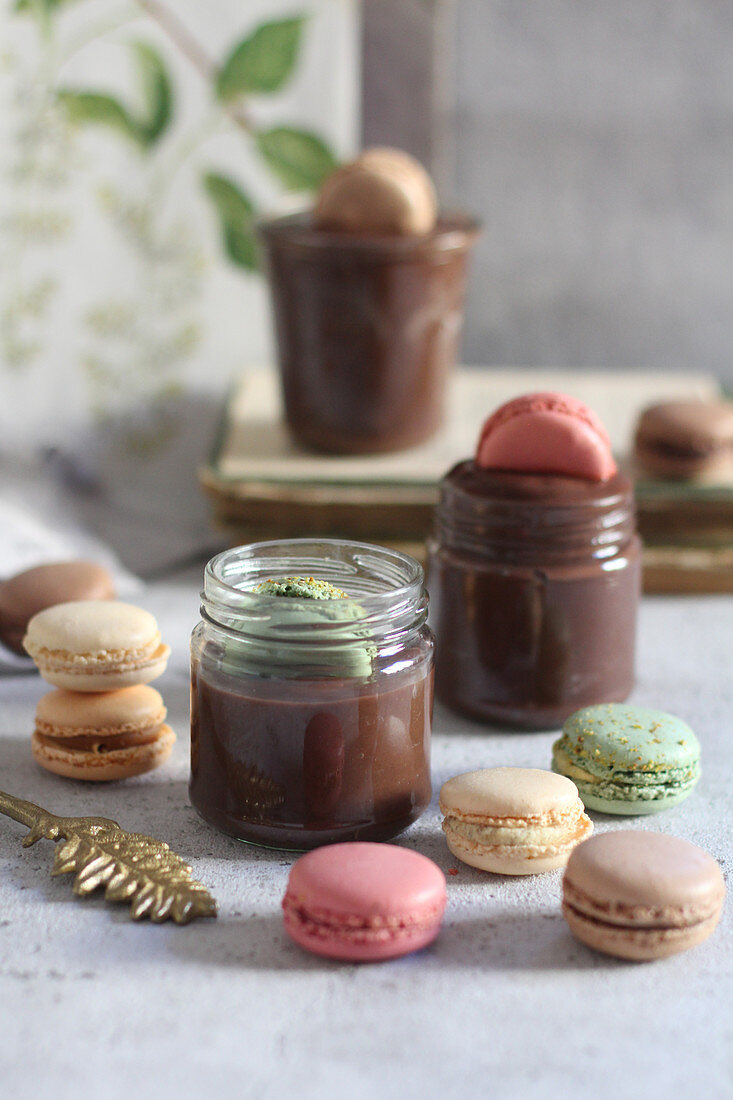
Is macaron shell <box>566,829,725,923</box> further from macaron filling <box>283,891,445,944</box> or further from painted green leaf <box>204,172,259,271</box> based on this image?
painted green leaf <box>204,172,259,271</box>

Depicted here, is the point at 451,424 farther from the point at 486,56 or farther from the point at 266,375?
the point at 486,56

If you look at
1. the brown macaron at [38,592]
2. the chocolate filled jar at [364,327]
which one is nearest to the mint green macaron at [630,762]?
the brown macaron at [38,592]

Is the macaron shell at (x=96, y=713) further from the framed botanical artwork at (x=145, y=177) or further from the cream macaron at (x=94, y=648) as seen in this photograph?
the framed botanical artwork at (x=145, y=177)

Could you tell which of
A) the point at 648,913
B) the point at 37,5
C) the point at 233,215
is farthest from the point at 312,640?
the point at 37,5

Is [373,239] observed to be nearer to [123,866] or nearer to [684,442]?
[684,442]

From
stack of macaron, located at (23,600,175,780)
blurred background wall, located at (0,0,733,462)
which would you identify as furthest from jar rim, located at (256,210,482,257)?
stack of macaron, located at (23,600,175,780)
